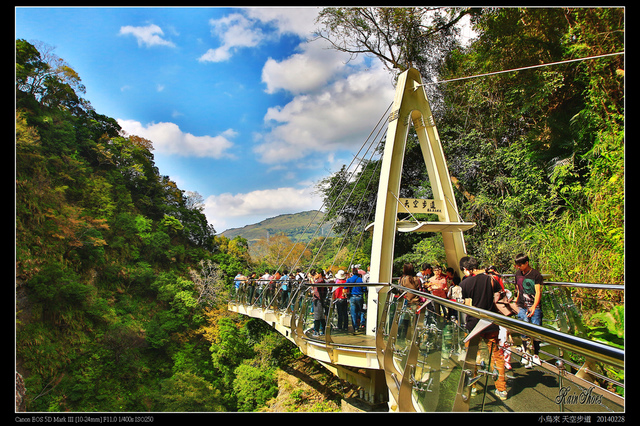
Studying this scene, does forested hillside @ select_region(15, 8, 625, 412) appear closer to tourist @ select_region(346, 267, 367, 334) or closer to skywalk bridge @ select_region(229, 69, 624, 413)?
skywalk bridge @ select_region(229, 69, 624, 413)

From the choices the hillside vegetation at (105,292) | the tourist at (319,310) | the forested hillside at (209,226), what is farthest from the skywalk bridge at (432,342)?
the hillside vegetation at (105,292)

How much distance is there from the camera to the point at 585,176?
7.89m

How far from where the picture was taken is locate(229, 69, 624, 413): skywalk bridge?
6.00 ft

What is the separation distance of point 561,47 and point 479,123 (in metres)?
4.04

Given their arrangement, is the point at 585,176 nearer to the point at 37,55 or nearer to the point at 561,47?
the point at 561,47

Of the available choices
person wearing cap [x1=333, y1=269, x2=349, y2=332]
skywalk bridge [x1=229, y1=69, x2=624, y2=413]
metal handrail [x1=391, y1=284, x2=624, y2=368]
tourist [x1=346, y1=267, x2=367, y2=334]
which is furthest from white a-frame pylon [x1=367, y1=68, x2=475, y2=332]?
metal handrail [x1=391, y1=284, x2=624, y2=368]

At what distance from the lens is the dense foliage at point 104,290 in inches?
644

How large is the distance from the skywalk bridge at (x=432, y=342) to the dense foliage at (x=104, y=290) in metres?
10.7

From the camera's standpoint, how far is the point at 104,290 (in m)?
20.8

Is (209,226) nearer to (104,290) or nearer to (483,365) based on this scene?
(104,290)

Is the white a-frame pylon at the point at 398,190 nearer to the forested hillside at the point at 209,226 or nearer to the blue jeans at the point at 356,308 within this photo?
the blue jeans at the point at 356,308

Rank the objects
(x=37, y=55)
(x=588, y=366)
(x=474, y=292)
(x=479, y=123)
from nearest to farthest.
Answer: (x=588, y=366) → (x=474, y=292) → (x=479, y=123) → (x=37, y=55)

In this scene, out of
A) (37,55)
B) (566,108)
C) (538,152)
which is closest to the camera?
(566,108)
